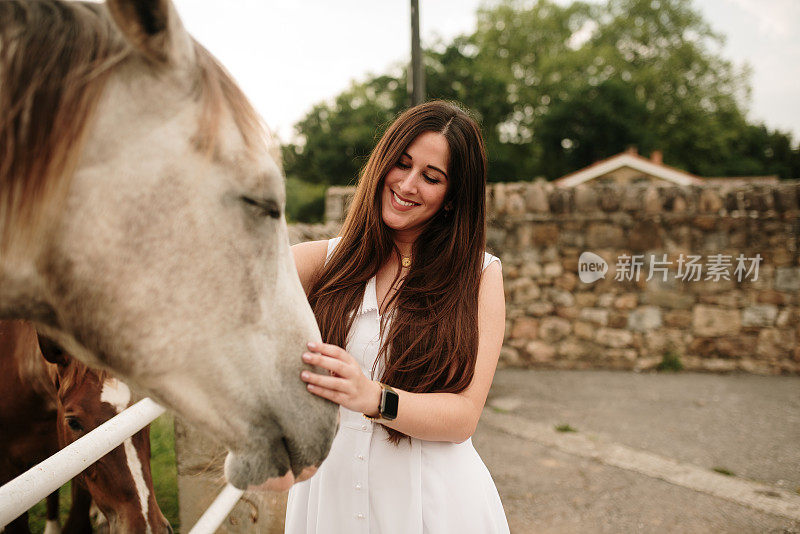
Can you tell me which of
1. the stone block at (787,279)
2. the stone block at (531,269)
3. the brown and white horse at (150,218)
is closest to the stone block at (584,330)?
the stone block at (531,269)

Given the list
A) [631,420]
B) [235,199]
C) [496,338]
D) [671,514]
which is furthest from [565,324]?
[235,199]

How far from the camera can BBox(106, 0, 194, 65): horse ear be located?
2.39ft

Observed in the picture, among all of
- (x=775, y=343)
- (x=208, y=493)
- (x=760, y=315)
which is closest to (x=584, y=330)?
(x=760, y=315)

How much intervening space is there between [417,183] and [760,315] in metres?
6.61

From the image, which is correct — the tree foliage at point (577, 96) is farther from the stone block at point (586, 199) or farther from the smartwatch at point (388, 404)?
the smartwatch at point (388, 404)

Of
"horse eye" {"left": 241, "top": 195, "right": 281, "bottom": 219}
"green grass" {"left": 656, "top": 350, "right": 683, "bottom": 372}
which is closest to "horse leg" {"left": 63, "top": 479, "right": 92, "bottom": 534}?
"horse eye" {"left": 241, "top": 195, "right": 281, "bottom": 219}

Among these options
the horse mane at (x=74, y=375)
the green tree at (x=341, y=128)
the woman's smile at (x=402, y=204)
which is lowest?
the horse mane at (x=74, y=375)

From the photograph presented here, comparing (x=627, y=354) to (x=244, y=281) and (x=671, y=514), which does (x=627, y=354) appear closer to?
(x=671, y=514)

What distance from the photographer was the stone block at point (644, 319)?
21.2ft

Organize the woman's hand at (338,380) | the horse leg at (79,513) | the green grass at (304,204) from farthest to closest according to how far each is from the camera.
Result: the green grass at (304,204) < the horse leg at (79,513) < the woman's hand at (338,380)

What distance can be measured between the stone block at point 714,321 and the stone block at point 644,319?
0.45 meters

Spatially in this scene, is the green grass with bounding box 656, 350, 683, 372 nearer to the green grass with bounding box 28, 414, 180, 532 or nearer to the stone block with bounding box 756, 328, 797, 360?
the stone block with bounding box 756, 328, 797, 360

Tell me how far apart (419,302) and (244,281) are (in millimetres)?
727

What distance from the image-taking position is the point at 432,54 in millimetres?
25500
